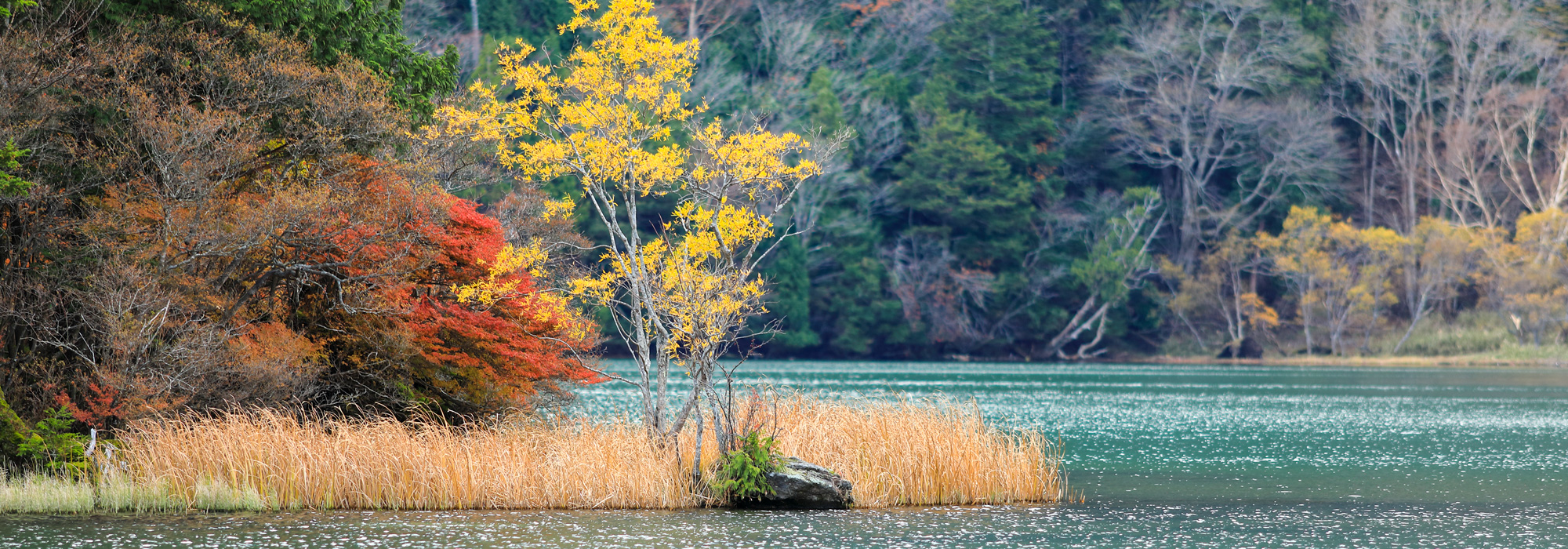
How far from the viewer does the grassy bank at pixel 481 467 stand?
57.6ft

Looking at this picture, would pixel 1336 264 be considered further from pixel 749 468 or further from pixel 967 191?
pixel 749 468

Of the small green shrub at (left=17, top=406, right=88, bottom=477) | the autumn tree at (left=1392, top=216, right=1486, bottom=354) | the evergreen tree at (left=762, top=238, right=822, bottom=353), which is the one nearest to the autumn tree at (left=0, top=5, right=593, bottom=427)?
the small green shrub at (left=17, top=406, right=88, bottom=477)

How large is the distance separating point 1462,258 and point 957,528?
2525 inches

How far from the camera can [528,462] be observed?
1845 cm

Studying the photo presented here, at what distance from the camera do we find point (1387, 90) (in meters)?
78.9

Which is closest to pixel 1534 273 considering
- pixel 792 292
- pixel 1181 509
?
pixel 792 292

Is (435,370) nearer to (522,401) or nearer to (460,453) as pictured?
(522,401)

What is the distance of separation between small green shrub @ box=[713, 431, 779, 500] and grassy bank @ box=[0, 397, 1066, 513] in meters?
0.57

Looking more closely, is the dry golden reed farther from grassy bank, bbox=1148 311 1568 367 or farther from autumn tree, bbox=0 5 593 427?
grassy bank, bbox=1148 311 1568 367

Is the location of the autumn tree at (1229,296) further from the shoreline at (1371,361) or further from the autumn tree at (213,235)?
the autumn tree at (213,235)

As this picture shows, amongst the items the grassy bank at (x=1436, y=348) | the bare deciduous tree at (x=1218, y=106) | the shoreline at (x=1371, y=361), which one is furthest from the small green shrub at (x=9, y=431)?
the grassy bank at (x=1436, y=348)

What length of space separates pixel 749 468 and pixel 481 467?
330 centimetres

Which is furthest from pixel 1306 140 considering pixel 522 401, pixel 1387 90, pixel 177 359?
pixel 177 359

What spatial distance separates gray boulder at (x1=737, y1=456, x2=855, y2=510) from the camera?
18.3 metres
